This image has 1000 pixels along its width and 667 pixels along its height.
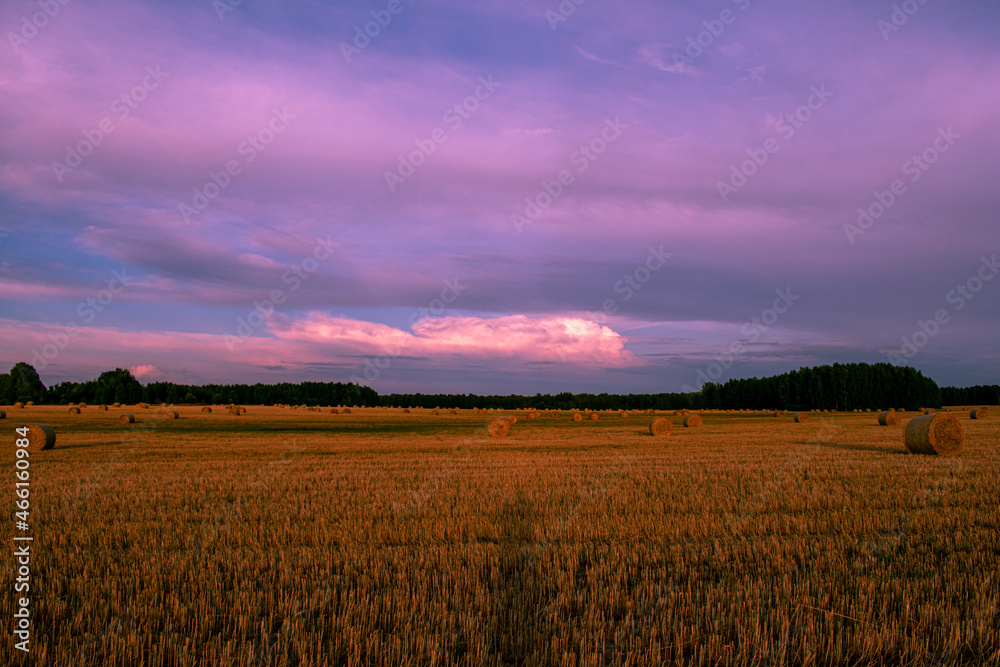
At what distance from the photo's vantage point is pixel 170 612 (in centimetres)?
521

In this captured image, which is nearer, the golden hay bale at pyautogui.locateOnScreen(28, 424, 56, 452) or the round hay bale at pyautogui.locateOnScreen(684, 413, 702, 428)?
the golden hay bale at pyautogui.locateOnScreen(28, 424, 56, 452)

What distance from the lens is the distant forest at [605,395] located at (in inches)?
4496

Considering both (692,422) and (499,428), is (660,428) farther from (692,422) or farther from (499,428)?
(499,428)

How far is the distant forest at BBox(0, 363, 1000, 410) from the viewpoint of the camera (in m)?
114

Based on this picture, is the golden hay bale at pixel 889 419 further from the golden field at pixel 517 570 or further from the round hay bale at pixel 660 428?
the golden field at pixel 517 570

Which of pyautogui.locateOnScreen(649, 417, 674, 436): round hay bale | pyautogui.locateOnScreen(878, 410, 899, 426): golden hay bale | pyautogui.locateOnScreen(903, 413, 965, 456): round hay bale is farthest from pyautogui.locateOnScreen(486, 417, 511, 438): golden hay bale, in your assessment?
pyautogui.locateOnScreen(878, 410, 899, 426): golden hay bale

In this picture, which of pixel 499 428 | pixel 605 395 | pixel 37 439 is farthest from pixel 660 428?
pixel 605 395

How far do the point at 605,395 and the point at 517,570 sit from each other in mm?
136517

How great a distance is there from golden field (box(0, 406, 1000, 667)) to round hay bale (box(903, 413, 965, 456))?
608 centimetres

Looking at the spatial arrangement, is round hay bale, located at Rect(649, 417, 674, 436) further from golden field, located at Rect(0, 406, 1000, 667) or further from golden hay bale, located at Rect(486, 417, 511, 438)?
golden field, located at Rect(0, 406, 1000, 667)

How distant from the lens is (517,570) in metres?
6.45

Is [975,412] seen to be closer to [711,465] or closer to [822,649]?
[711,465]

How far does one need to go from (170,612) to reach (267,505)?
17.4ft

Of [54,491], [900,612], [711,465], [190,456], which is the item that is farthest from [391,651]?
→ [190,456]
